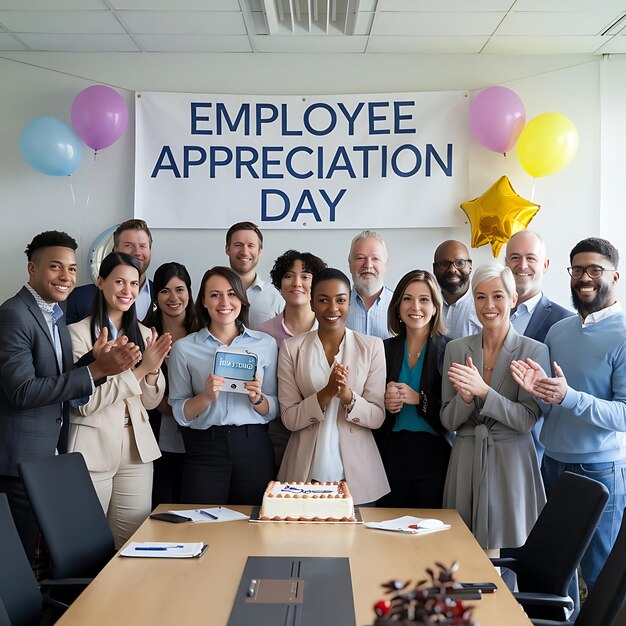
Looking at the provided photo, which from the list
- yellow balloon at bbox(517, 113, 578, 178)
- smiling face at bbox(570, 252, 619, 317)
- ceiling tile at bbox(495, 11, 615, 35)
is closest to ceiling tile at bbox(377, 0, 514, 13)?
ceiling tile at bbox(495, 11, 615, 35)

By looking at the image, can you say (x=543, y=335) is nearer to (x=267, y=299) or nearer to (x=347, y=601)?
(x=267, y=299)

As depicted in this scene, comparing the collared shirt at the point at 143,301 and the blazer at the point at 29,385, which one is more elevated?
the collared shirt at the point at 143,301

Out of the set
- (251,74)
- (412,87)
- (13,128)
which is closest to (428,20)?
(412,87)

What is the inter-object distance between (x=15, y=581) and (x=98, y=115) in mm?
3713

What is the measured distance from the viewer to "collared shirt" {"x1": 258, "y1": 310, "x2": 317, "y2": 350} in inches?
165

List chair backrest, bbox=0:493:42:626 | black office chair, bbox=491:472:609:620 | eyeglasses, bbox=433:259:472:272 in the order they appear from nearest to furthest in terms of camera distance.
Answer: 1. chair backrest, bbox=0:493:42:626
2. black office chair, bbox=491:472:609:620
3. eyeglasses, bbox=433:259:472:272

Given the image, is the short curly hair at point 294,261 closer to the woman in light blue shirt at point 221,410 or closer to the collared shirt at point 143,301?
the woman in light blue shirt at point 221,410

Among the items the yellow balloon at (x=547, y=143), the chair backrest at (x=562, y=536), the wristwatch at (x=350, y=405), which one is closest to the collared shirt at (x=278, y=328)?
the wristwatch at (x=350, y=405)

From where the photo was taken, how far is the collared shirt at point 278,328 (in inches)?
165

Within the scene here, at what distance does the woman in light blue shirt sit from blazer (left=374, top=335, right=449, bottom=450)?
1.83 feet

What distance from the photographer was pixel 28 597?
2377mm

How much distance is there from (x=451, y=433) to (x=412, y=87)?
297 centimetres

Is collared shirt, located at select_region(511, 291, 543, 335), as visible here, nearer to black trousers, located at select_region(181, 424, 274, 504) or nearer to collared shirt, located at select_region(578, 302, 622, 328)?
collared shirt, located at select_region(578, 302, 622, 328)

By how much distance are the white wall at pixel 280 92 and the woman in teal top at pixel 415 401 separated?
187 cm
